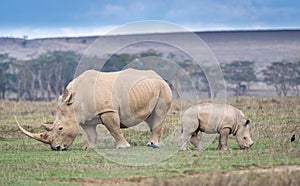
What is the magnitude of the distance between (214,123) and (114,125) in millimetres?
2276

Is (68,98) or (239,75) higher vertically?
(239,75)

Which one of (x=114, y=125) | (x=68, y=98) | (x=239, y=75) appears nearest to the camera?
(x=68, y=98)

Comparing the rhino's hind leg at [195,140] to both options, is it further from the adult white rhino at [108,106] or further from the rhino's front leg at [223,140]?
the adult white rhino at [108,106]

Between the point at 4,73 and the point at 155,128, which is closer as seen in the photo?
the point at 155,128

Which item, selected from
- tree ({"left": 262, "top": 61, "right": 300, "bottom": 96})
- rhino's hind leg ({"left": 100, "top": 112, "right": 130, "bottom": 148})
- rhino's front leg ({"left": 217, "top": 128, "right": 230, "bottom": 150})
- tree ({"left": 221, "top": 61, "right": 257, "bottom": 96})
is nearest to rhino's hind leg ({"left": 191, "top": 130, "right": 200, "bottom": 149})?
rhino's front leg ({"left": 217, "top": 128, "right": 230, "bottom": 150})

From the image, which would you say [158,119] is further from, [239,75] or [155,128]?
[239,75]

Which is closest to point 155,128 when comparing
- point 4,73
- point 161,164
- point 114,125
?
point 114,125

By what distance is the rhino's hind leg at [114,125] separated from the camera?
2077 cm

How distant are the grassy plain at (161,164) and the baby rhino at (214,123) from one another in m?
0.38

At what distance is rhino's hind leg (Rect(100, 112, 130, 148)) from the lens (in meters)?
20.8

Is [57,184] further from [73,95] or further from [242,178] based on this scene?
[73,95]

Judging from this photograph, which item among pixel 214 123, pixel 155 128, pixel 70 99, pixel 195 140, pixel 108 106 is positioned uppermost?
pixel 70 99

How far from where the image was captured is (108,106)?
68.0ft

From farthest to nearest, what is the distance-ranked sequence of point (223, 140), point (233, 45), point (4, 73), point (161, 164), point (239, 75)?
point (233, 45)
point (239, 75)
point (4, 73)
point (223, 140)
point (161, 164)
